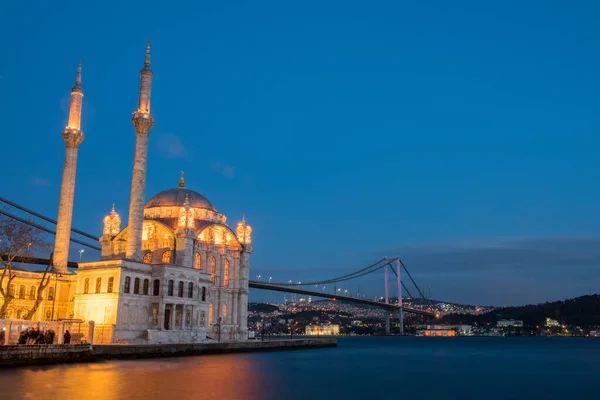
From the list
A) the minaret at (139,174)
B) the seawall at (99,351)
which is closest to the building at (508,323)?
the seawall at (99,351)

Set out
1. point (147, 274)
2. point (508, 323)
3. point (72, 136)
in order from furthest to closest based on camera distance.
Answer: point (508, 323), point (72, 136), point (147, 274)

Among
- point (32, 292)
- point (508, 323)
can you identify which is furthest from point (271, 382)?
point (508, 323)

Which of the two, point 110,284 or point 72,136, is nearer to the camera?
point 110,284

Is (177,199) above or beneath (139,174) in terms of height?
above

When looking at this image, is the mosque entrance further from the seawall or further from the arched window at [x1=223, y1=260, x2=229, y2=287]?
the arched window at [x1=223, y1=260, x2=229, y2=287]

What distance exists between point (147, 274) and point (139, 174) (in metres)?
7.32

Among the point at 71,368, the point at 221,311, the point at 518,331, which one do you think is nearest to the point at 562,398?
the point at 71,368

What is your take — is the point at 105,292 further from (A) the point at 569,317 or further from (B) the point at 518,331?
(A) the point at 569,317

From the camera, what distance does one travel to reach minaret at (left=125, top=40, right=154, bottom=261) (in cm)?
4212

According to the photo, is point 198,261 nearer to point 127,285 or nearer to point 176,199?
point 176,199

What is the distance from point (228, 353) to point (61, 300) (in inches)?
518

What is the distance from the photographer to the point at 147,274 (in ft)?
136

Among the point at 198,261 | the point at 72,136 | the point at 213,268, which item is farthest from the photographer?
the point at 213,268

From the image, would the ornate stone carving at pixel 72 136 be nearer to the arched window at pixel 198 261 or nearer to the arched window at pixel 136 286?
the arched window at pixel 136 286
